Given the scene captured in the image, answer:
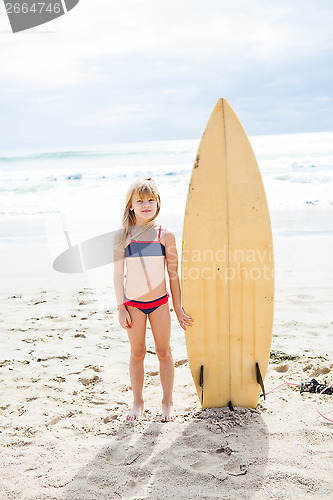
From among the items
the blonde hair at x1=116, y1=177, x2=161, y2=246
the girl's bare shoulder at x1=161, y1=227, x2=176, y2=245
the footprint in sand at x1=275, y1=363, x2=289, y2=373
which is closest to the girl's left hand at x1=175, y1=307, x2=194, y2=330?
the girl's bare shoulder at x1=161, y1=227, x2=176, y2=245

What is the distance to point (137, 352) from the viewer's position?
2662 millimetres

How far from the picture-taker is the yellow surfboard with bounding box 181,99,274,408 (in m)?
2.65

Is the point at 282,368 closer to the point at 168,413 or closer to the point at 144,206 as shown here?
the point at 168,413

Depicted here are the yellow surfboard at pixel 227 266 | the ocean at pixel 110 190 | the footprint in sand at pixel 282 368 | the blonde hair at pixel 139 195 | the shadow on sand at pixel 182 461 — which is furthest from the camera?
the ocean at pixel 110 190

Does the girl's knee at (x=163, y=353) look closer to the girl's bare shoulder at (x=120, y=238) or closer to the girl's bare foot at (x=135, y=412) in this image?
the girl's bare foot at (x=135, y=412)

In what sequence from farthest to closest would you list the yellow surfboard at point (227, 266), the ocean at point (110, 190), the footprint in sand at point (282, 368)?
the ocean at point (110, 190)
the footprint in sand at point (282, 368)
the yellow surfboard at point (227, 266)

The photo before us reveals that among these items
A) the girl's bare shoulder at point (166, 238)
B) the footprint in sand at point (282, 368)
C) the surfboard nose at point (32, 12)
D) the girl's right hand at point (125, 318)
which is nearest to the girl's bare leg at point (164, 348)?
the girl's right hand at point (125, 318)

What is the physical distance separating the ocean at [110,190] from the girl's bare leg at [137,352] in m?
5.31

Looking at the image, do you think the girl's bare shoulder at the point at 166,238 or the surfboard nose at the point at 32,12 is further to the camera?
the surfboard nose at the point at 32,12

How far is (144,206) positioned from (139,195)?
2.6 inches

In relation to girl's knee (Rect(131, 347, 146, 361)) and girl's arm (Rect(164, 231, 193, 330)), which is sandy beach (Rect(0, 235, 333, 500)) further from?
girl's arm (Rect(164, 231, 193, 330))

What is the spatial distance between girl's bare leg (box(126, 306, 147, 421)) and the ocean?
17.4ft

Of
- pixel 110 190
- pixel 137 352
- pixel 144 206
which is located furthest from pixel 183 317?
pixel 110 190

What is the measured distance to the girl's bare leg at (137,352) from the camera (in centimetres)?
263
